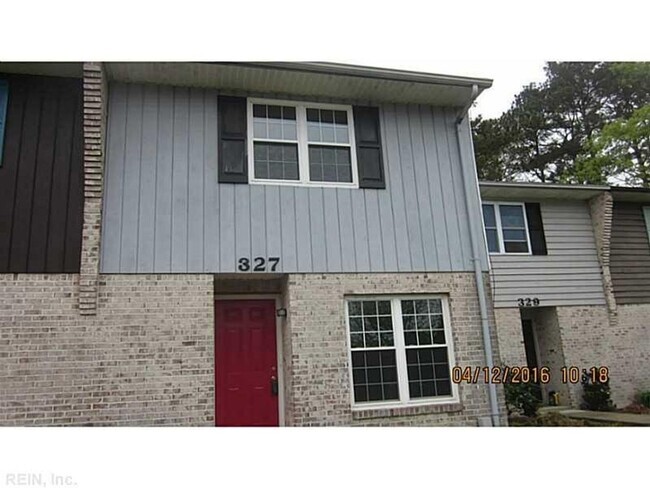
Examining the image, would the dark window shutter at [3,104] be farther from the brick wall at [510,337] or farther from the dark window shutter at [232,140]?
the brick wall at [510,337]

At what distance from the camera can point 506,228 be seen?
10.5 metres

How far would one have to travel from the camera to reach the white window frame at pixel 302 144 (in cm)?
589

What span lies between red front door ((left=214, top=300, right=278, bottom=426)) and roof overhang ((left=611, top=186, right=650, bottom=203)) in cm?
873

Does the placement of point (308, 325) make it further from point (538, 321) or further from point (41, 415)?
point (538, 321)

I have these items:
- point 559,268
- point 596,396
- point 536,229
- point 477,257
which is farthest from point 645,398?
point 477,257

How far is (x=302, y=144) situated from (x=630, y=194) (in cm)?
872

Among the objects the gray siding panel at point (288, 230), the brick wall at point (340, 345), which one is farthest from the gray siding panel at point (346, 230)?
the gray siding panel at point (288, 230)

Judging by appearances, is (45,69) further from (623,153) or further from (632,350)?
(623,153)
